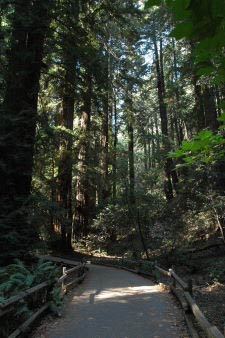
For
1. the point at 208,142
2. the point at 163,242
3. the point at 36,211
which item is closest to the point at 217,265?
the point at 163,242

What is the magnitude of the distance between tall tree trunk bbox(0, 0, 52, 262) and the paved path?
245 centimetres

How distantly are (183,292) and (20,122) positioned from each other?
625 centimetres

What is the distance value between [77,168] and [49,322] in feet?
52.3

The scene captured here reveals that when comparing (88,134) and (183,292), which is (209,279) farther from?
(88,134)

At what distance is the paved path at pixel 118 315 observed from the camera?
22.2 feet

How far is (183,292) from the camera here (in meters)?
9.05

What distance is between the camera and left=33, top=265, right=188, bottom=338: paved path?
6.76m

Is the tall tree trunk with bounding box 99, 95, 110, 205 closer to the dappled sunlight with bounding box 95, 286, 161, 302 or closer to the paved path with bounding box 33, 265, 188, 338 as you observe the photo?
the dappled sunlight with bounding box 95, 286, 161, 302

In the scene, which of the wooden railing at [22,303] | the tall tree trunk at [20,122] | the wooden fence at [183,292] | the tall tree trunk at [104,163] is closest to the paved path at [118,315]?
the wooden fence at [183,292]

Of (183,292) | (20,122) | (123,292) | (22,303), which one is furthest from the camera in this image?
(123,292)

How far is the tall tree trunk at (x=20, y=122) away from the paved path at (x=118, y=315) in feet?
→ 8.04

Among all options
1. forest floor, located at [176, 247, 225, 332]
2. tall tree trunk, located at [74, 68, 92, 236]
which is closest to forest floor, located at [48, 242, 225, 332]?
forest floor, located at [176, 247, 225, 332]

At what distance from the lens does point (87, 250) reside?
26.3 meters

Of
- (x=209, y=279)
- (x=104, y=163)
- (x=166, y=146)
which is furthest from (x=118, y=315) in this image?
(x=104, y=163)
